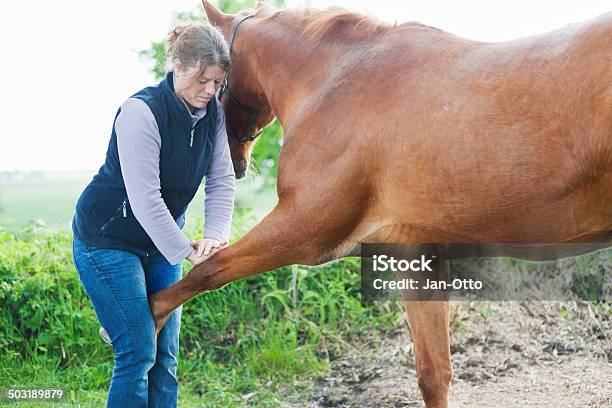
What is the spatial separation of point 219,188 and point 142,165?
1.63 feet

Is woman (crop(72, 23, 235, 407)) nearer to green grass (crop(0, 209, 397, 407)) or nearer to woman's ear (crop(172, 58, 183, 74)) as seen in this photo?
woman's ear (crop(172, 58, 183, 74))

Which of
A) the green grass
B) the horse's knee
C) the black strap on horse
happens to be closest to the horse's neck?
the black strap on horse

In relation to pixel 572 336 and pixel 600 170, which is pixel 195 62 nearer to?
pixel 600 170

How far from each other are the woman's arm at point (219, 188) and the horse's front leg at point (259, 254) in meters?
0.14

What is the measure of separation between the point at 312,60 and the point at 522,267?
268 cm

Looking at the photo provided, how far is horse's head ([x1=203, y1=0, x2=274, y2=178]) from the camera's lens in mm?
3547

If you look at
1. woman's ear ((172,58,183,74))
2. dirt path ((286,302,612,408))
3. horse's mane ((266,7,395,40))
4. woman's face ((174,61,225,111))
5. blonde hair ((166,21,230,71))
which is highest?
horse's mane ((266,7,395,40))

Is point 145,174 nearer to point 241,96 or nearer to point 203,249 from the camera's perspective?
point 203,249

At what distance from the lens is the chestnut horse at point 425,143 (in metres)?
2.44

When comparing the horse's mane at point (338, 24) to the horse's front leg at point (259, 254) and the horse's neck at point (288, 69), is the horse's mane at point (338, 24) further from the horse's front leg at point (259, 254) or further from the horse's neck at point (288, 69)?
the horse's front leg at point (259, 254)

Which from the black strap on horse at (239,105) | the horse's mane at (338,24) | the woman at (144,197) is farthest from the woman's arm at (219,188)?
the horse's mane at (338,24)

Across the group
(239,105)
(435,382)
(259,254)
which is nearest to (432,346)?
(435,382)

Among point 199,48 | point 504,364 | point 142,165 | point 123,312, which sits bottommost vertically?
point 504,364

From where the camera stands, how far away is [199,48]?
9.15 feet
